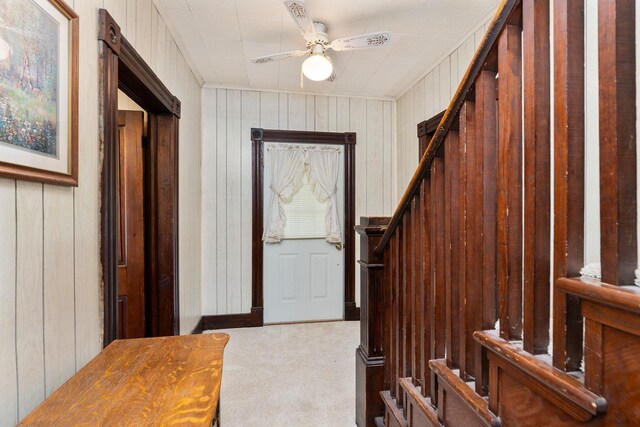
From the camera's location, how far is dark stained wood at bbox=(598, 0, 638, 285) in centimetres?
50

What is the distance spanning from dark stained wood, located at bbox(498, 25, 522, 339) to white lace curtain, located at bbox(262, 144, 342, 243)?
9.59 feet

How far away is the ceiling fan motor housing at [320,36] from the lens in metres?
2.28

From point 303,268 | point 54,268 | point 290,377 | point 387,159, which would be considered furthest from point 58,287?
point 387,159

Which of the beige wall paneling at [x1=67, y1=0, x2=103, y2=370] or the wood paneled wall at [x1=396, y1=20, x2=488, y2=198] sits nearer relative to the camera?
the beige wall paneling at [x1=67, y1=0, x2=103, y2=370]

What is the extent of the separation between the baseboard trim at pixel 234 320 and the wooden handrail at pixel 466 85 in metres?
2.65

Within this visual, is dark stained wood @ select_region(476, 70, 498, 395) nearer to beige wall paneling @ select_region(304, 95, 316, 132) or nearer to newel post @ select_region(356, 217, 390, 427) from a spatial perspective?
newel post @ select_region(356, 217, 390, 427)

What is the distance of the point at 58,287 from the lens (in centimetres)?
114

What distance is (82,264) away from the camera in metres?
1.29

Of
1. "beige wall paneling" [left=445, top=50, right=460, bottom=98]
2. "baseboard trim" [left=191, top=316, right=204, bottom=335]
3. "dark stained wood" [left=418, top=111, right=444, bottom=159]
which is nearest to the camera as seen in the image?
"beige wall paneling" [left=445, top=50, right=460, bottom=98]

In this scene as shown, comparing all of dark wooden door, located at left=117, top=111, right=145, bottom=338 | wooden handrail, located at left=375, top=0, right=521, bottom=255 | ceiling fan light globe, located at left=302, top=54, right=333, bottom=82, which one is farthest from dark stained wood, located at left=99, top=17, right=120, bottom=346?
wooden handrail, located at left=375, top=0, right=521, bottom=255

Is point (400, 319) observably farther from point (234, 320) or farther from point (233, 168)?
point (233, 168)

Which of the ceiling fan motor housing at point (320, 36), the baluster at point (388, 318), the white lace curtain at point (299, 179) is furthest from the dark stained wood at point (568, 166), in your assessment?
the white lace curtain at point (299, 179)

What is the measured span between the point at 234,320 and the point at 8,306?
2.69m

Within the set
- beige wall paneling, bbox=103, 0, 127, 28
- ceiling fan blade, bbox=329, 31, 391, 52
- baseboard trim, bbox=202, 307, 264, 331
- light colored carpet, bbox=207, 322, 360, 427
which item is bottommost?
light colored carpet, bbox=207, 322, 360, 427
